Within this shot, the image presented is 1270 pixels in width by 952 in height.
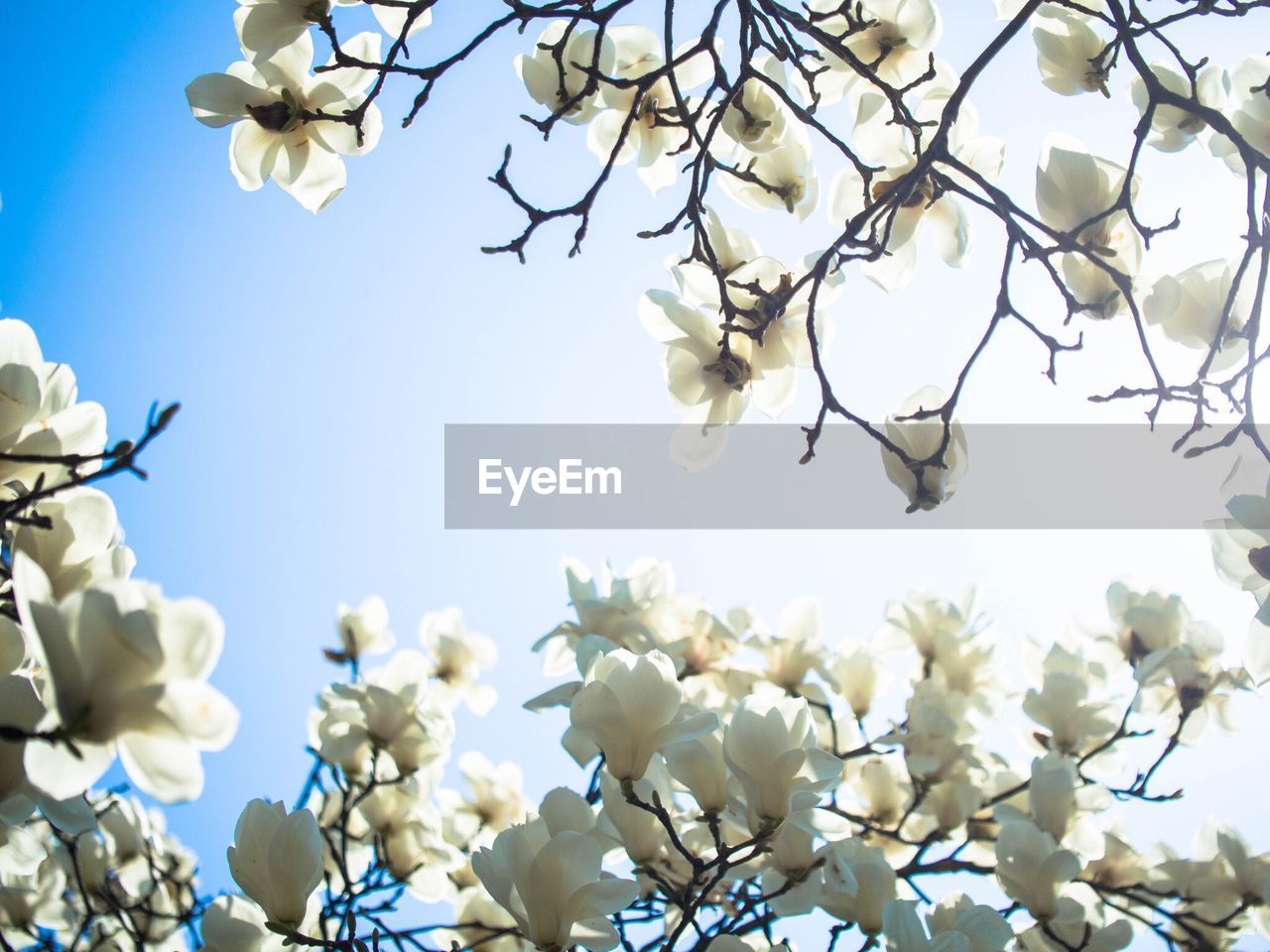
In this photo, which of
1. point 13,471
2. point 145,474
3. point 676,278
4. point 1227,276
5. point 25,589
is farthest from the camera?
point 676,278

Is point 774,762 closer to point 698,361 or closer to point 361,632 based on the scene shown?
point 698,361

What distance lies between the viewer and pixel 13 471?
74 cm

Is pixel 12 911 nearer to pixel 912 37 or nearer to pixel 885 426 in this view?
pixel 885 426

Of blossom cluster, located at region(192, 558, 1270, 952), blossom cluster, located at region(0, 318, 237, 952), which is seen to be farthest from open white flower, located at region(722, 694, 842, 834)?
blossom cluster, located at region(0, 318, 237, 952)

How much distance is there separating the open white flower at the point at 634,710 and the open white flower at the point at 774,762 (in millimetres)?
51

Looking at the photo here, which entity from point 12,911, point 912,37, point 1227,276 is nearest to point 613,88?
point 912,37

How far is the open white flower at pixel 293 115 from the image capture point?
1135 millimetres

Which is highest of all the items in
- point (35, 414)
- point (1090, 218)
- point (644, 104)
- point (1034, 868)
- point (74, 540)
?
point (644, 104)

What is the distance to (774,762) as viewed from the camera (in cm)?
94

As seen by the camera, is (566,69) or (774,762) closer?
(774,762)

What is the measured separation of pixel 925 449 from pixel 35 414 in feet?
3.02

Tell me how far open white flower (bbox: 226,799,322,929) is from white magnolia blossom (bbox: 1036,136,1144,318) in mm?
1092

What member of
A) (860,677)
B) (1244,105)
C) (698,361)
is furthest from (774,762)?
(1244,105)

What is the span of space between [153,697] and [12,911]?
71.5 inches
